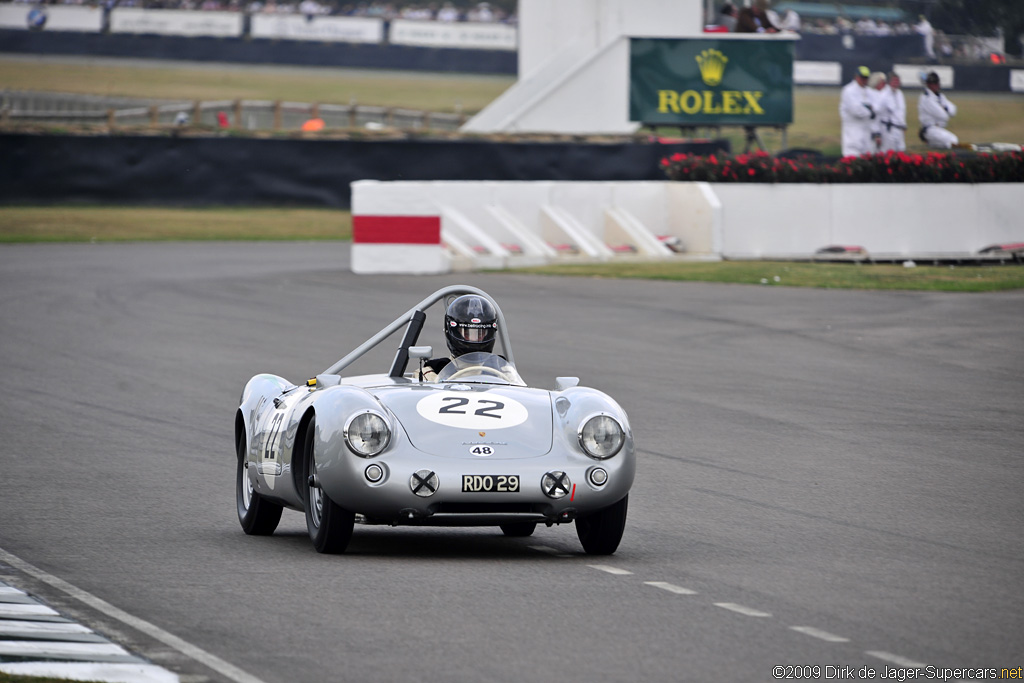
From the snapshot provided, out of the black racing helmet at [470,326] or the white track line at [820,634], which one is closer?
the white track line at [820,634]

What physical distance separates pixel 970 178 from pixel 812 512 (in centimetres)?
1880

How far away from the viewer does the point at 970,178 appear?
25719 mm

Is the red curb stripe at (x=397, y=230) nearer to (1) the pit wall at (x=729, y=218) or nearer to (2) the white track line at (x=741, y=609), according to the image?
(1) the pit wall at (x=729, y=218)

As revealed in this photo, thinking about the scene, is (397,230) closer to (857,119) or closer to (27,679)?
(857,119)

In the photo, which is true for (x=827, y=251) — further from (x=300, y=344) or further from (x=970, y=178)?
(x=300, y=344)

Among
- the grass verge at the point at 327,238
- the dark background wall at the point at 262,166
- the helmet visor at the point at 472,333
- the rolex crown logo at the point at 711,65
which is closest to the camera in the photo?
the helmet visor at the point at 472,333

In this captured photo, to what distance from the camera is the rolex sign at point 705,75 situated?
3164cm

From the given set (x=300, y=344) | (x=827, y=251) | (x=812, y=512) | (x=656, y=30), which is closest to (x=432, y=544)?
(x=812, y=512)

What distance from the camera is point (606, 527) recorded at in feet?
22.9

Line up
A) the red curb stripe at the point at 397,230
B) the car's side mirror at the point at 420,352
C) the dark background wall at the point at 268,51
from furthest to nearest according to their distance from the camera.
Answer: the dark background wall at the point at 268,51, the red curb stripe at the point at 397,230, the car's side mirror at the point at 420,352

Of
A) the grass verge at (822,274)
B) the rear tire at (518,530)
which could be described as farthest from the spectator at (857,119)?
the rear tire at (518,530)

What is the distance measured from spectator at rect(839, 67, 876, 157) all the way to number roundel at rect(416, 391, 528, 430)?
21488mm

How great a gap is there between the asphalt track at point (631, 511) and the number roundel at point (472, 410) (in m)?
0.59

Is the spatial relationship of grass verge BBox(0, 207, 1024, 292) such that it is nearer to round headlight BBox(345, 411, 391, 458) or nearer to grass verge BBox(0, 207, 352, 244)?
grass verge BBox(0, 207, 352, 244)
